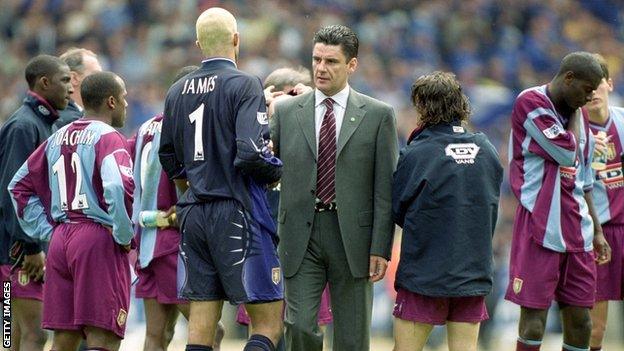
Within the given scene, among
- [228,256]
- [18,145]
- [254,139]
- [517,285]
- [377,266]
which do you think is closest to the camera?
[254,139]

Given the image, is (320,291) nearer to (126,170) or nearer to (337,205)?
(337,205)

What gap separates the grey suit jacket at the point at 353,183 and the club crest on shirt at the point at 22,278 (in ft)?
6.33

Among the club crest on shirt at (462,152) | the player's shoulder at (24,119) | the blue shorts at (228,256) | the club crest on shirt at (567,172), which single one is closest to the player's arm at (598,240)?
the club crest on shirt at (567,172)

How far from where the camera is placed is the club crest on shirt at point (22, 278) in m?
8.52

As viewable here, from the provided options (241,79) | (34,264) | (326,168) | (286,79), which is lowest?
(34,264)

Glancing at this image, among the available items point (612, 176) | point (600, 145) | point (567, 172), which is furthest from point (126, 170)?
point (612, 176)

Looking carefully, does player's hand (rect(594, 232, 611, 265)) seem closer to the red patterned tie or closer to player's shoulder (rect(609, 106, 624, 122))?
player's shoulder (rect(609, 106, 624, 122))

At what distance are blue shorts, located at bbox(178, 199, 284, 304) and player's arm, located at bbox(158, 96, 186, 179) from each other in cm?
30

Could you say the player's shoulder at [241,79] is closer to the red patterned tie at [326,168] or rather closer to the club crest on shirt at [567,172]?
the red patterned tie at [326,168]

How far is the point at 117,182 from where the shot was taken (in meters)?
7.59

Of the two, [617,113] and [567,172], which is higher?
[617,113]

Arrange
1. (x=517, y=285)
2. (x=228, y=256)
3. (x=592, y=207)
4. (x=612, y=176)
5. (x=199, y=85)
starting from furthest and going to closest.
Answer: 1. (x=612, y=176)
2. (x=592, y=207)
3. (x=517, y=285)
4. (x=199, y=85)
5. (x=228, y=256)

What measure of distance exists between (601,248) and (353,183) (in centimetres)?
232

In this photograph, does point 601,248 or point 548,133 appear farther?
point 601,248
